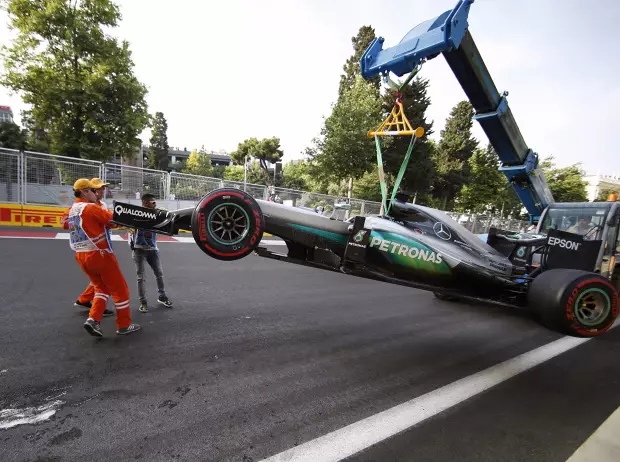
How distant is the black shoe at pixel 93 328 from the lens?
3.38m

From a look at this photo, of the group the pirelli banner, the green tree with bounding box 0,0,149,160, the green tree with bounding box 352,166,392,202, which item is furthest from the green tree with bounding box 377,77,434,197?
the pirelli banner

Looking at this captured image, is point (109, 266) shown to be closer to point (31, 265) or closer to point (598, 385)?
Result: point (31, 265)

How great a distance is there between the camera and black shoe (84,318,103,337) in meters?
3.38

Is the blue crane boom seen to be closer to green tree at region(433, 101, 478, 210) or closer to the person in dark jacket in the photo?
the person in dark jacket

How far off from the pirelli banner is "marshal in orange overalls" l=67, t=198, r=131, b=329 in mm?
9388

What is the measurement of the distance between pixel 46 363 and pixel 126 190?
10678mm

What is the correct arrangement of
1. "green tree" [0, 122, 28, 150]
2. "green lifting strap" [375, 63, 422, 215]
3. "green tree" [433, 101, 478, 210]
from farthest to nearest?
"green tree" [433, 101, 478, 210] → "green tree" [0, 122, 28, 150] → "green lifting strap" [375, 63, 422, 215]

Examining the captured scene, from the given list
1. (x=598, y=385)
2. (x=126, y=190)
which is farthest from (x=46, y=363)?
(x=126, y=190)

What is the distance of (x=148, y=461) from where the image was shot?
1.97m

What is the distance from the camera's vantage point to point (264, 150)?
49.4m

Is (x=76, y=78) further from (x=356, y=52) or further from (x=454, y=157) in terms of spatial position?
(x=454, y=157)

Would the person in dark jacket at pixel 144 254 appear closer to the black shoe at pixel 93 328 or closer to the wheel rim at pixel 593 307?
the black shoe at pixel 93 328

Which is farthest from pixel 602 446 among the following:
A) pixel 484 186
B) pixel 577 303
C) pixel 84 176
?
pixel 484 186

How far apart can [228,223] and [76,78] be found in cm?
1602
